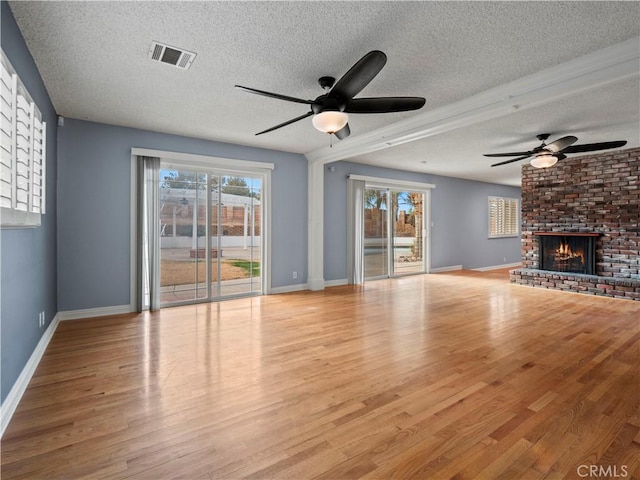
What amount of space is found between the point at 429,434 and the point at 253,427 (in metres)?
1.07

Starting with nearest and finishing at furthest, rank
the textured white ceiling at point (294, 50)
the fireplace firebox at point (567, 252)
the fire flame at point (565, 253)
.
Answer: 1. the textured white ceiling at point (294, 50)
2. the fireplace firebox at point (567, 252)
3. the fire flame at point (565, 253)

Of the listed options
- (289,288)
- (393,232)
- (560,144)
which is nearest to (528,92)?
(560,144)

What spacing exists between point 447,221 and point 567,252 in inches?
122

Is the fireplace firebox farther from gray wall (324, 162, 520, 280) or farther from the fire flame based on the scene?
gray wall (324, 162, 520, 280)

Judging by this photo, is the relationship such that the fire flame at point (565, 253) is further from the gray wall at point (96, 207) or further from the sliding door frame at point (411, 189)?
the gray wall at point (96, 207)

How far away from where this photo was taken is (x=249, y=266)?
241 inches

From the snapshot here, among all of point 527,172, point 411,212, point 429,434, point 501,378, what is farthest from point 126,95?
point 527,172

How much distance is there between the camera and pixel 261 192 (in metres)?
6.16

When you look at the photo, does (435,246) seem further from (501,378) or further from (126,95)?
(126,95)

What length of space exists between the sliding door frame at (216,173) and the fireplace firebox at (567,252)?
5728mm

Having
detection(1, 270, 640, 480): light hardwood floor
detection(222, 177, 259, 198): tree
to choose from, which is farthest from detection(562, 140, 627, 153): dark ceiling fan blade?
detection(222, 177, 259, 198): tree

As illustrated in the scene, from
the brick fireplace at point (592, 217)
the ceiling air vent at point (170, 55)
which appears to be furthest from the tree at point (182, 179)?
the brick fireplace at point (592, 217)

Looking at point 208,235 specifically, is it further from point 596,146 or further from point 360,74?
point 596,146

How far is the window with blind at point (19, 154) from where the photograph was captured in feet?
6.76
